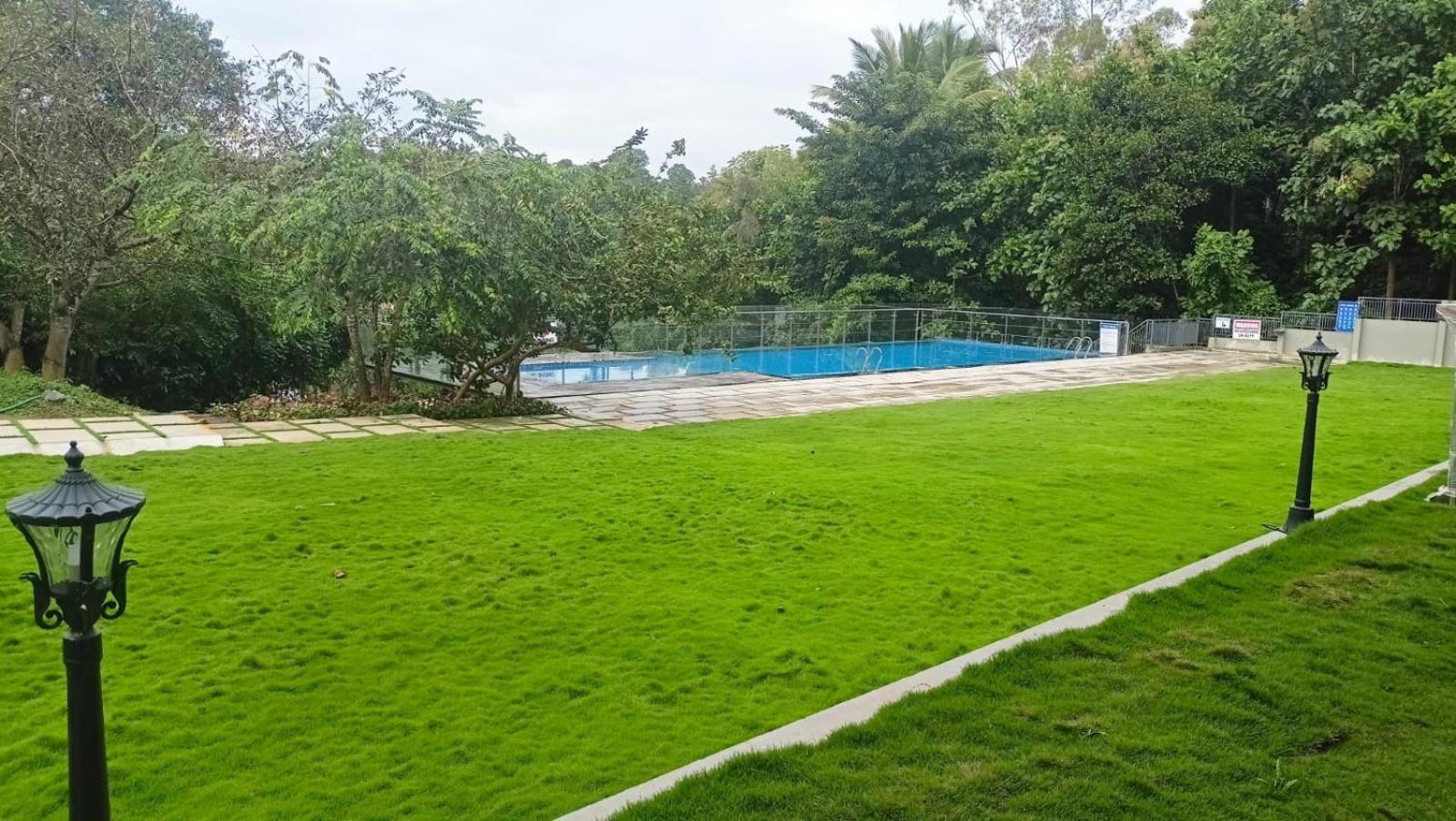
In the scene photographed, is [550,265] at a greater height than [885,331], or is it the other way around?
[550,265]

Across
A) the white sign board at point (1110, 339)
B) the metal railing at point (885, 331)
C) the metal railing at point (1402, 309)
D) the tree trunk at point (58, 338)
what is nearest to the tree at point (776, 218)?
the metal railing at point (885, 331)

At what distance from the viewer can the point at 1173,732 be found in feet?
11.9

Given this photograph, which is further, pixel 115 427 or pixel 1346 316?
pixel 1346 316

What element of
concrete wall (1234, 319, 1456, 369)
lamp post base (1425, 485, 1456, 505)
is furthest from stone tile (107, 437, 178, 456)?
concrete wall (1234, 319, 1456, 369)

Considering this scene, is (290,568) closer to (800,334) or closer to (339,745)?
(339,745)

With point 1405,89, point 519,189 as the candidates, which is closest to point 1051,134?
point 1405,89

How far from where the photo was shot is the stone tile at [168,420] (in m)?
10.3

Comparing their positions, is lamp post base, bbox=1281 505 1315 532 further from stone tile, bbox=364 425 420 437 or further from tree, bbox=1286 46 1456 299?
tree, bbox=1286 46 1456 299

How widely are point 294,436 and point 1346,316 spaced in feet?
71.8

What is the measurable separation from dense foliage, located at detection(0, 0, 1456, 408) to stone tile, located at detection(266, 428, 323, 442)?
1.50 meters

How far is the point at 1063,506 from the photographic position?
25.0 feet

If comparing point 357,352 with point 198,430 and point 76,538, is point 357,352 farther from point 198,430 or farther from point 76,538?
point 76,538

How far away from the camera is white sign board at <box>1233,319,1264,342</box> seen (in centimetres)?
2362

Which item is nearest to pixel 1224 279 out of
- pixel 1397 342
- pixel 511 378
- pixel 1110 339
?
pixel 1110 339
